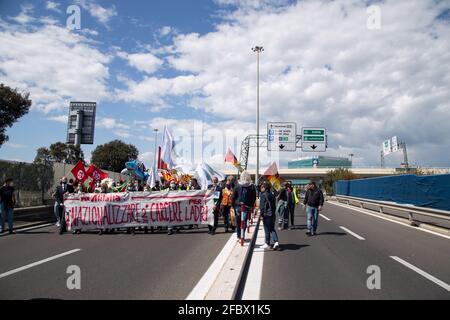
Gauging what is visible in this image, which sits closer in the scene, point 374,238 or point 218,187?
point 374,238

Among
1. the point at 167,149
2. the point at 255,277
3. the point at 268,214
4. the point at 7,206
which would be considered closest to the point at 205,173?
the point at 167,149

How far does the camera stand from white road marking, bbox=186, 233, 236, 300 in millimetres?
4645

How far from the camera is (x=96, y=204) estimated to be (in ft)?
37.9

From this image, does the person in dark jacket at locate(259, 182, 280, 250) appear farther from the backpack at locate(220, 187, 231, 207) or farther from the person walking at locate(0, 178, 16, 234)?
the person walking at locate(0, 178, 16, 234)

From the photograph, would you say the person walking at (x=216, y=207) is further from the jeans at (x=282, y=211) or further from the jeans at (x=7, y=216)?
the jeans at (x=7, y=216)

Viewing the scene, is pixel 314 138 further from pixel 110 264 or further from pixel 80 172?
pixel 110 264

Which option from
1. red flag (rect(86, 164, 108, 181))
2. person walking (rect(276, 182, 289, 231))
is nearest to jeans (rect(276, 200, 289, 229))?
person walking (rect(276, 182, 289, 231))

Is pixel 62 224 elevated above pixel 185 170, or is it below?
below

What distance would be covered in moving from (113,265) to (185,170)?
45.9 ft

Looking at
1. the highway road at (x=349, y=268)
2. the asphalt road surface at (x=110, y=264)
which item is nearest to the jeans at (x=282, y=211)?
the highway road at (x=349, y=268)

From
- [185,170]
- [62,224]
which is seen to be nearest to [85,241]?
[62,224]

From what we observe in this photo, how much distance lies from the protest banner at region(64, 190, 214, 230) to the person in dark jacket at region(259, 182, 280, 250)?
11.0 feet
